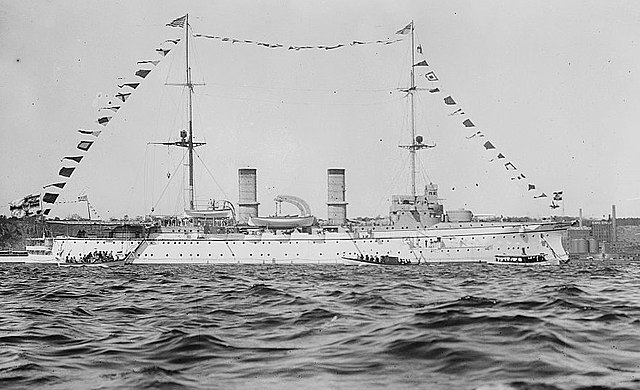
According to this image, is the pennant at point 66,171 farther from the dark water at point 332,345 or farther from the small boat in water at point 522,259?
the dark water at point 332,345

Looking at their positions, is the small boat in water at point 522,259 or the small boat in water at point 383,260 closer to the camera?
the small boat in water at point 522,259

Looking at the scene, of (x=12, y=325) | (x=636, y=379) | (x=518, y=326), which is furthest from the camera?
(x=12, y=325)

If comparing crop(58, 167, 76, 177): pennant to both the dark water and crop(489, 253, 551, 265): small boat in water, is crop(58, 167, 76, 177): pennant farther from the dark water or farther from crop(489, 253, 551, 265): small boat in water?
the dark water

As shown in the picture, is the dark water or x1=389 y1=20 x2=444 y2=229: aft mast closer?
the dark water

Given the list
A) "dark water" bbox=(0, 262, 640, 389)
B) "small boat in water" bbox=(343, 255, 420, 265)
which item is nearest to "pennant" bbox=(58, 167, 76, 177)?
"small boat in water" bbox=(343, 255, 420, 265)

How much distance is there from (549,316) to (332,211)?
41.6 m

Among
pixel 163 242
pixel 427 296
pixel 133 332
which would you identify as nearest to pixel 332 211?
pixel 163 242

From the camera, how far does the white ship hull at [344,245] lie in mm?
41938

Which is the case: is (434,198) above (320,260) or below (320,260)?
above

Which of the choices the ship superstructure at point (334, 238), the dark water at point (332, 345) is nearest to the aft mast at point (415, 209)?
the ship superstructure at point (334, 238)

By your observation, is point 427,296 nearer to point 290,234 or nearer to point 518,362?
point 518,362

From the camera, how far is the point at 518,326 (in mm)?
6152

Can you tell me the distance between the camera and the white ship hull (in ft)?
138

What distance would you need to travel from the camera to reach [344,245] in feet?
142
